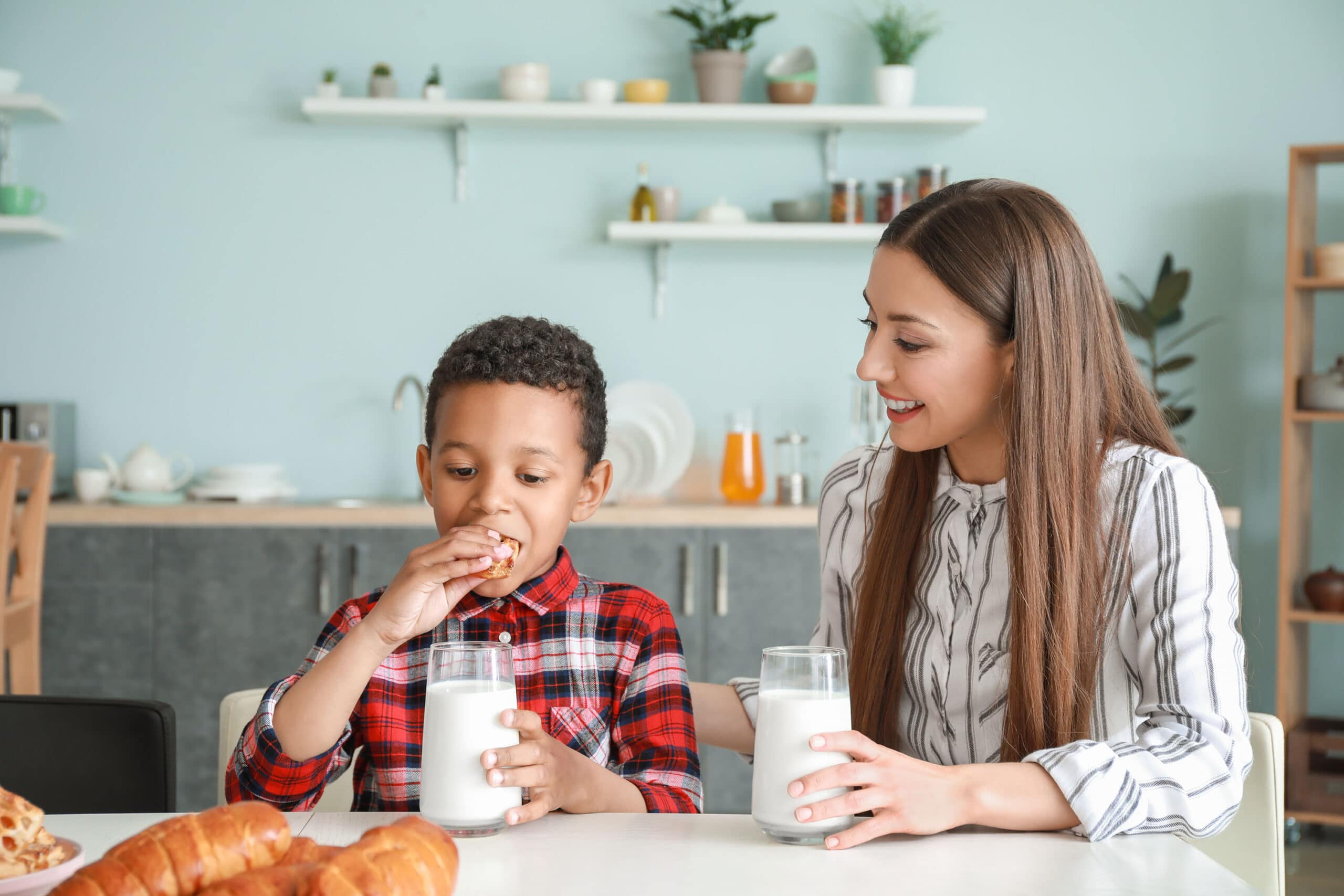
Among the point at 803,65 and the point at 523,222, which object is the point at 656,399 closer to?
the point at 523,222

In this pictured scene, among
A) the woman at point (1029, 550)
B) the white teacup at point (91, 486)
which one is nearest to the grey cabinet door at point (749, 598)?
the white teacup at point (91, 486)

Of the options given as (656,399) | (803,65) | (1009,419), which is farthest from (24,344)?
(1009,419)

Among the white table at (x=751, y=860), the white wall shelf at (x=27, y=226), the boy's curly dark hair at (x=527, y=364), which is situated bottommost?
the white table at (x=751, y=860)

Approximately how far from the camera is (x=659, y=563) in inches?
128

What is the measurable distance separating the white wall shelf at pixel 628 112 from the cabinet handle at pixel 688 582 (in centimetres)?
129

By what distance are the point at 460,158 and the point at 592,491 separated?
265 cm

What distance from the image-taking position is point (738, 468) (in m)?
3.54

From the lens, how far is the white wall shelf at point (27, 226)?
3439mm

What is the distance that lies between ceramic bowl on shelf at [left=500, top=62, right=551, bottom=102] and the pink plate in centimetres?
306

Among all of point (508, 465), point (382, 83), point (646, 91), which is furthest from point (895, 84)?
point (508, 465)

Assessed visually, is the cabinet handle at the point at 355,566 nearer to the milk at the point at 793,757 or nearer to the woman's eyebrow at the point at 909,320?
the woman's eyebrow at the point at 909,320

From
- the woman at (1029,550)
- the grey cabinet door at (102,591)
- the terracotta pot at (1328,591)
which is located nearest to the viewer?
the woman at (1029,550)

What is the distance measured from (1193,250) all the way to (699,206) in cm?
157

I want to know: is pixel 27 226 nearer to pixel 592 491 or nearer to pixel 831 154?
pixel 831 154
